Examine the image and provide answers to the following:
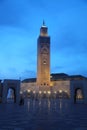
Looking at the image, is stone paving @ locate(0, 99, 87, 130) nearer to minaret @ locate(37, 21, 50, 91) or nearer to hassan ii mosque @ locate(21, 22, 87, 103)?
hassan ii mosque @ locate(21, 22, 87, 103)

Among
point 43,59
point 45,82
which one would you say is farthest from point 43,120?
point 43,59

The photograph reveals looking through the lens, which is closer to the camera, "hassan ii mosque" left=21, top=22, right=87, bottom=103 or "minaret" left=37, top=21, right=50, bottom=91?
"hassan ii mosque" left=21, top=22, right=87, bottom=103

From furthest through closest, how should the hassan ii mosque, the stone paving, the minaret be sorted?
the minaret → the hassan ii mosque → the stone paving

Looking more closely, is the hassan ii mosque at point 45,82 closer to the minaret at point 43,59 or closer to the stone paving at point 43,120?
the minaret at point 43,59

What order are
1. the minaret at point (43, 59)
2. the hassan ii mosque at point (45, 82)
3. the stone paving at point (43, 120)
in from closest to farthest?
1. the stone paving at point (43, 120)
2. the hassan ii mosque at point (45, 82)
3. the minaret at point (43, 59)

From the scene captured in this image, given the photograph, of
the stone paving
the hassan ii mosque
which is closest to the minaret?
the hassan ii mosque

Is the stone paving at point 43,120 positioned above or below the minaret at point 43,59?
below

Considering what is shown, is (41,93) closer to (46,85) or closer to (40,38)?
(46,85)

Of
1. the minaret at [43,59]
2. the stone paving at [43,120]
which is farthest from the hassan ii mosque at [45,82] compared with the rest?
the stone paving at [43,120]

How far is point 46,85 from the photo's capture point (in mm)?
73000

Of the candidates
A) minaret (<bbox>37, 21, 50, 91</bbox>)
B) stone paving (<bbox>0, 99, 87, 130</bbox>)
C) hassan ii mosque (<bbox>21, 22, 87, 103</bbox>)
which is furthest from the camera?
minaret (<bbox>37, 21, 50, 91</bbox>)

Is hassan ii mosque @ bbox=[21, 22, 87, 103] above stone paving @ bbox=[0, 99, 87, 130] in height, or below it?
above

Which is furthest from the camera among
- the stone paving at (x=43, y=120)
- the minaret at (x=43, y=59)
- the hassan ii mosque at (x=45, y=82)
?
the minaret at (x=43, y=59)

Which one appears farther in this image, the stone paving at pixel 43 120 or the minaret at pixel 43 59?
the minaret at pixel 43 59
